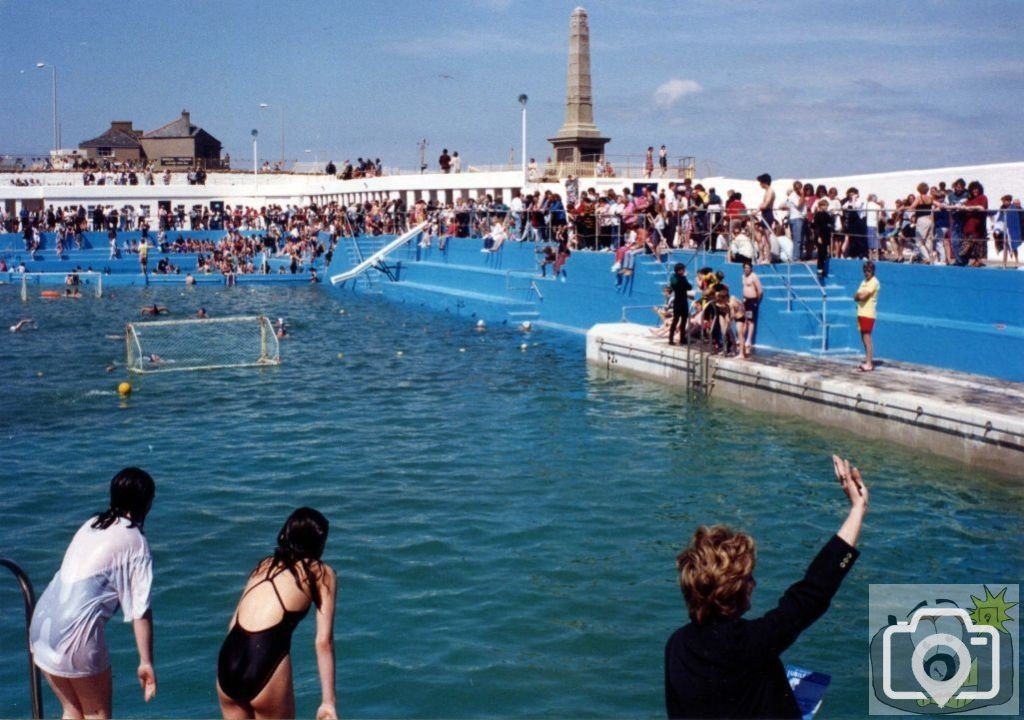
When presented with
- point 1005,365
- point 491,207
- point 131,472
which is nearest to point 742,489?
point 1005,365

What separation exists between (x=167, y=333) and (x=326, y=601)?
2643cm

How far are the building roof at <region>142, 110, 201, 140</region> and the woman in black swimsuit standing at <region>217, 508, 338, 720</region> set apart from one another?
86.1 meters

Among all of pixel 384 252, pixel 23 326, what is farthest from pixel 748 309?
pixel 384 252

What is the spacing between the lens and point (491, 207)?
36.9 metres

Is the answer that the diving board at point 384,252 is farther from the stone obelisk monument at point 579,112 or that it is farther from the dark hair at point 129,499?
the dark hair at point 129,499

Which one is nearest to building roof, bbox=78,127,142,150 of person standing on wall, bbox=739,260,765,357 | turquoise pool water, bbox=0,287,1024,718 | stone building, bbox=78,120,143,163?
stone building, bbox=78,120,143,163

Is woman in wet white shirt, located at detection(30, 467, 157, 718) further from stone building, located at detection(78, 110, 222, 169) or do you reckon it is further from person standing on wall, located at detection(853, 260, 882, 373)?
stone building, located at detection(78, 110, 222, 169)

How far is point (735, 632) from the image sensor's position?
142 inches

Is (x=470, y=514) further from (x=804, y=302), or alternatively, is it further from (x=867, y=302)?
(x=804, y=302)

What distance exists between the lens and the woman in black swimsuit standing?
15.9ft

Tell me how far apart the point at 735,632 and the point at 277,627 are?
2185 millimetres

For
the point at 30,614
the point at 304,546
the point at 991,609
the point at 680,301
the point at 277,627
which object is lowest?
the point at 991,609

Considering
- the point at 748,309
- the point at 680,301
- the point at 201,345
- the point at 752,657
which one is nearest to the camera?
the point at 752,657

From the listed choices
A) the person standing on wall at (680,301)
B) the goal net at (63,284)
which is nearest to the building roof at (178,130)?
the goal net at (63,284)
